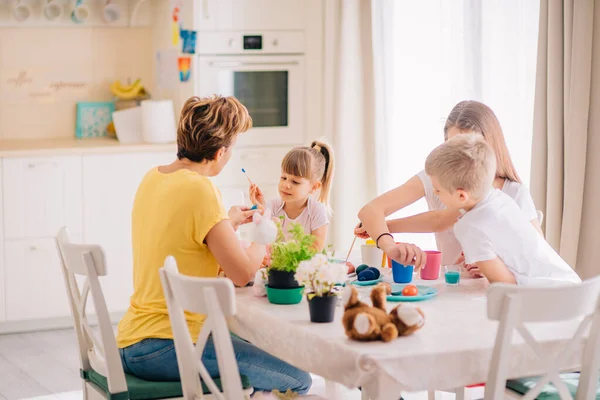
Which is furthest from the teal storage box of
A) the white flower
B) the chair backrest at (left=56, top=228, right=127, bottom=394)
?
the white flower

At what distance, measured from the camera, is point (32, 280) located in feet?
15.0

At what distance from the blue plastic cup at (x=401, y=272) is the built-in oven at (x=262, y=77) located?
2.40 m

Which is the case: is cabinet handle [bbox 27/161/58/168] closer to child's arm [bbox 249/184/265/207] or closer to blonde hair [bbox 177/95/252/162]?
child's arm [bbox 249/184/265/207]

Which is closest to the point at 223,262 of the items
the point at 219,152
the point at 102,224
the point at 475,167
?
the point at 219,152

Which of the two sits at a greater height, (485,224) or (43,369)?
(485,224)

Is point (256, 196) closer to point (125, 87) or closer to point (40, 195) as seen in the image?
point (40, 195)

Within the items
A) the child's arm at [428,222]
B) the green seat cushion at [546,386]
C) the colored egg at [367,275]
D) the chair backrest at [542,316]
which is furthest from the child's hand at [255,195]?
the chair backrest at [542,316]

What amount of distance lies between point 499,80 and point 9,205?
93.7 inches

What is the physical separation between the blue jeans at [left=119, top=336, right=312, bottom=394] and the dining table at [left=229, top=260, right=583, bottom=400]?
0.38 ft

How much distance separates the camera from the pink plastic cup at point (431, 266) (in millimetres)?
2602

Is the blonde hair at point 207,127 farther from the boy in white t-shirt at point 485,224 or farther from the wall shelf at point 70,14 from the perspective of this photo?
the wall shelf at point 70,14

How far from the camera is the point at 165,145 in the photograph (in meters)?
4.75

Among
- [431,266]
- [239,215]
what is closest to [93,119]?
[239,215]

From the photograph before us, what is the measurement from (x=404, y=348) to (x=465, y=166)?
0.61 m
